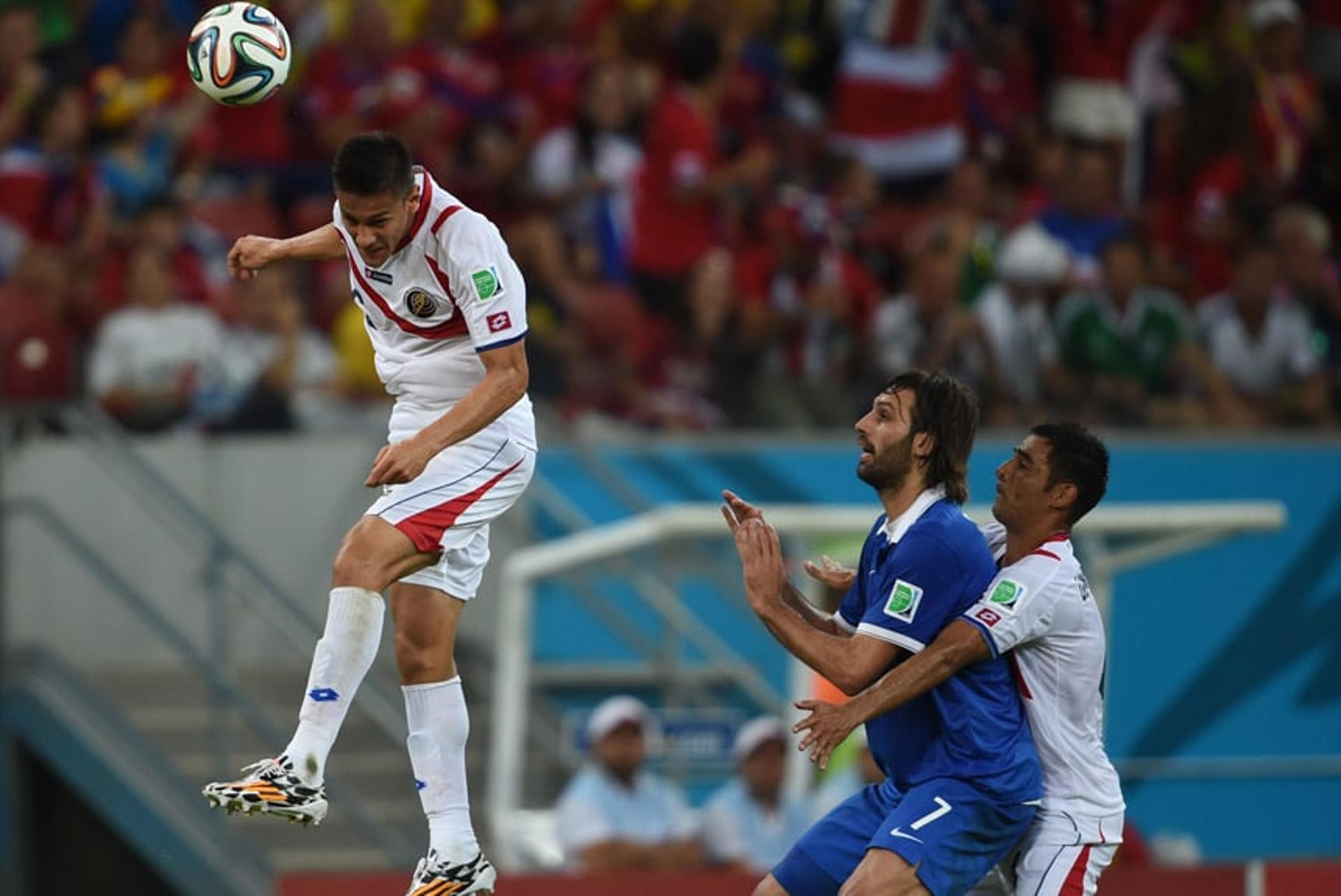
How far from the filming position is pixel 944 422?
7.57 meters

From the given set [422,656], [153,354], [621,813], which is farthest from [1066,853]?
[153,354]

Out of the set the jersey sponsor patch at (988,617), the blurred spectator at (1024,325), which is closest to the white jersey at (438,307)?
the jersey sponsor patch at (988,617)

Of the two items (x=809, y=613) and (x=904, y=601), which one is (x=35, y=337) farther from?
(x=904, y=601)

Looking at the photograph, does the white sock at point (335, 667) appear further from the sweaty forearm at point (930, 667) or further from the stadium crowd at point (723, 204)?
the stadium crowd at point (723, 204)

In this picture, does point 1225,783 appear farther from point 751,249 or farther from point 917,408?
point 917,408

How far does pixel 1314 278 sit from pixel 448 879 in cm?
935

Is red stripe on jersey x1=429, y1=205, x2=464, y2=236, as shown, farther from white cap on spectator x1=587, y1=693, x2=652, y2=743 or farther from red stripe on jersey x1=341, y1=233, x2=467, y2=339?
white cap on spectator x1=587, y1=693, x2=652, y2=743

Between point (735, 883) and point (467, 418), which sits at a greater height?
point (467, 418)

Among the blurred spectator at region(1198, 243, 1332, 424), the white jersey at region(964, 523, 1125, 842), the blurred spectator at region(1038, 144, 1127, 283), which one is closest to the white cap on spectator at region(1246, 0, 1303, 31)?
the blurred spectator at region(1038, 144, 1127, 283)

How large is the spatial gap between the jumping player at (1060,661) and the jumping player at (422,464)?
1629 millimetres

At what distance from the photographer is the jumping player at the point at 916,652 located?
7406 millimetres

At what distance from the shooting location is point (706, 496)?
45.0ft

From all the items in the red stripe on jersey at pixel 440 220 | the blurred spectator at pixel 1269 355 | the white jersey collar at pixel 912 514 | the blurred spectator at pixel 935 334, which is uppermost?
the red stripe on jersey at pixel 440 220

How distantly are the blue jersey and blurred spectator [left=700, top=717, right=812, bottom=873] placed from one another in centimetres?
415
